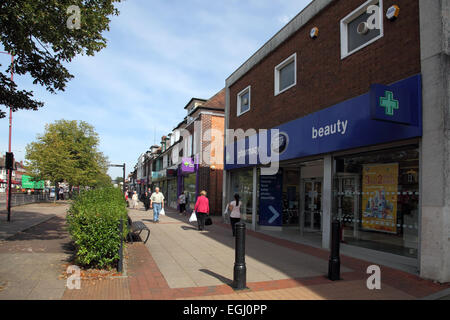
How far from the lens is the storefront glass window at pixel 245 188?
46.1 ft

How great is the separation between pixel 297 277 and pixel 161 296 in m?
2.60

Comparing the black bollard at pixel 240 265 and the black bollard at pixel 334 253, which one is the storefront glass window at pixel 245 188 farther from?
the black bollard at pixel 240 265

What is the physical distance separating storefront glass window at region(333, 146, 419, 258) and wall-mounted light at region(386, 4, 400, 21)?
2923 mm

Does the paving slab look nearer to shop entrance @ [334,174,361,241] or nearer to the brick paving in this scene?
the brick paving

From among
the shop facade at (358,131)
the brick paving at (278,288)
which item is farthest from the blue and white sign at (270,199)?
the brick paving at (278,288)

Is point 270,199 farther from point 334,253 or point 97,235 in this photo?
point 97,235

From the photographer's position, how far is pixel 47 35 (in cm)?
721

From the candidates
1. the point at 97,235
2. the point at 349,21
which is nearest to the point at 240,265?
the point at 97,235

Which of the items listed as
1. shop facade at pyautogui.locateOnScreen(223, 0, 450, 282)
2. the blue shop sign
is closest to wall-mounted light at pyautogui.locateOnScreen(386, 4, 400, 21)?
shop facade at pyautogui.locateOnScreen(223, 0, 450, 282)

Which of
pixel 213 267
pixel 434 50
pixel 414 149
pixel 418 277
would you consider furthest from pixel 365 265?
pixel 434 50

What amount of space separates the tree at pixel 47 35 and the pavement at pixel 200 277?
435cm

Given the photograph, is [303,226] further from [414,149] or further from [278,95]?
[414,149]

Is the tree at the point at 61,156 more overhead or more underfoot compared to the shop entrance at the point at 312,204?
more overhead

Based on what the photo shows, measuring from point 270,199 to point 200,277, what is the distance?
766 centimetres
